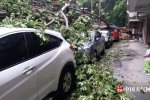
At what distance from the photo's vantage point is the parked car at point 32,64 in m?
4.89

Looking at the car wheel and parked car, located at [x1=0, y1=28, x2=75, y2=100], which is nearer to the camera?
parked car, located at [x1=0, y1=28, x2=75, y2=100]

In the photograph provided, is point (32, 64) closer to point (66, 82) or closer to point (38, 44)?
point (38, 44)

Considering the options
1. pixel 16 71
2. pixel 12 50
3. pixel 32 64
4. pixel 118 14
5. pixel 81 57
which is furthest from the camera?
pixel 118 14

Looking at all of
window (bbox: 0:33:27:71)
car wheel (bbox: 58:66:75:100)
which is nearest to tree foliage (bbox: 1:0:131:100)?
car wheel (bbox: 58:66:75:100)

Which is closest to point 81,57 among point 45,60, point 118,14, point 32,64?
point 45,60

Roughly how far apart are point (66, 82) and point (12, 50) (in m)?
2.24

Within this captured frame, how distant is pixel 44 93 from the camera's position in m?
5.93

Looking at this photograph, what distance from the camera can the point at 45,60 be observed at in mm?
5969

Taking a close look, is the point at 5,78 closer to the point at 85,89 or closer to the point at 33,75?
the point at 33,75

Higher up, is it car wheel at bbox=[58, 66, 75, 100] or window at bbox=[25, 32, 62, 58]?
window at bbox=[25, 32, 62, 58]

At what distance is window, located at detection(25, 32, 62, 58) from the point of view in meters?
5.72

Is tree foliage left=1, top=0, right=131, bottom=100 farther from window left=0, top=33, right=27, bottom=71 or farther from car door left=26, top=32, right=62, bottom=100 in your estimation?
window left=0, top=33, right=27, bottom=71

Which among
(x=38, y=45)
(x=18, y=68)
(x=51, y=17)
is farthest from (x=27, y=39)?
(x=51, y=17)

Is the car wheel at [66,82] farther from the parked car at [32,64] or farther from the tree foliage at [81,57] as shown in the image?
the tree foliage at [81,57]
